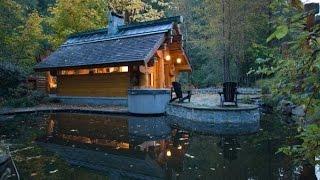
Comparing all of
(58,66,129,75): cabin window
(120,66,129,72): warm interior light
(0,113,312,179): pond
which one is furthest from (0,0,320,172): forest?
(120,66,129,72): warm interior light

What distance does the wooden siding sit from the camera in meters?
19.4

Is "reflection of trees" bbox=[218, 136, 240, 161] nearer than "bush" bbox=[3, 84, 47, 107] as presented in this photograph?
Yes

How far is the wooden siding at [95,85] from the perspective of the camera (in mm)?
19359

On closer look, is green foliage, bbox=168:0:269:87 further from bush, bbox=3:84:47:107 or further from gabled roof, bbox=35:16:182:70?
bush, bbox=3:84:47:107

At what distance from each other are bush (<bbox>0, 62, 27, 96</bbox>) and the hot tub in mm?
9935

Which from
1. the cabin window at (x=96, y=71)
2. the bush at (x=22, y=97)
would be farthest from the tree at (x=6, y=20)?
the cabin window at (x=96, y=71)

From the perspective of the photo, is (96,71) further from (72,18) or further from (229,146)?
(229,146)

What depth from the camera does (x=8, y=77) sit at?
826 inches

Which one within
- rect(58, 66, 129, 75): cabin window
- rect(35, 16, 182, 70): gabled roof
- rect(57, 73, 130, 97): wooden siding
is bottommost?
rect(57, 73, 130, 97): wooden siding

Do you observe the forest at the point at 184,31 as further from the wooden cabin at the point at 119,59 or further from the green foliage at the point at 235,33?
the wooden cabin at the point at 119,59

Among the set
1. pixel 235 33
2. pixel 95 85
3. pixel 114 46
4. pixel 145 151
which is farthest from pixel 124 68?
pixel 235 33

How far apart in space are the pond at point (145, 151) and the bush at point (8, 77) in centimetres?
892

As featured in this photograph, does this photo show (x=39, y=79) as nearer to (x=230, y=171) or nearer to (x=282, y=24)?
(x=230, y=171)

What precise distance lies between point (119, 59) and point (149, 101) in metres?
3.77
